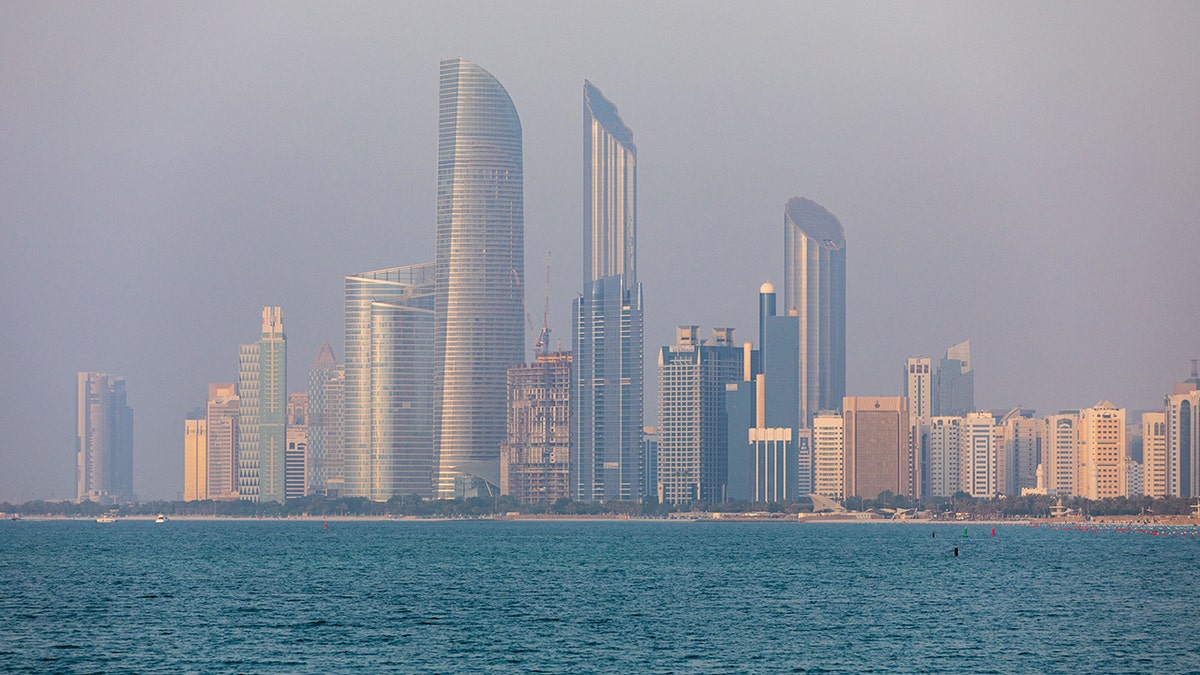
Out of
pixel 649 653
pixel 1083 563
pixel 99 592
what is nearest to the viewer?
pixel 649 653

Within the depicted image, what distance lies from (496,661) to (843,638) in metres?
24.2

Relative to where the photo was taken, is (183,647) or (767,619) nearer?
(183,647)

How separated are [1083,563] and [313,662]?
126 meters

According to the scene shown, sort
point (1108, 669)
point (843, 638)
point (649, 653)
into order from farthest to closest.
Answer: point (843, 638), point (649, 653), point (1108, 669)

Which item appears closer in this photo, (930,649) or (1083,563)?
(930,649)

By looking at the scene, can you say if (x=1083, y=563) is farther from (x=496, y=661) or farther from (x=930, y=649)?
(x=496, y=661)

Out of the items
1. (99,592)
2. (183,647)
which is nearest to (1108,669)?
(183,647)

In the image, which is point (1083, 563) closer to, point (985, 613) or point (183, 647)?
point (985, 613)

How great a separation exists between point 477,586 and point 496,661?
59770 mm

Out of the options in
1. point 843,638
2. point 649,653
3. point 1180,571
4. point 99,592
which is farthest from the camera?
point 1180,571

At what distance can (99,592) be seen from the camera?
480ft

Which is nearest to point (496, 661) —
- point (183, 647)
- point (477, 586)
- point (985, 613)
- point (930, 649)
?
point (183, 647)

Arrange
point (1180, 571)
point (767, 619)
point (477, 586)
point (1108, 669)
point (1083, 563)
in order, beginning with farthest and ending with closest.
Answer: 1. point (1083, 563)
2. point (1180, 571)
3. point (477, 586)
4. point (767, 619)
5. point (1108, 669)

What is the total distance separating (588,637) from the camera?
4336 inches
